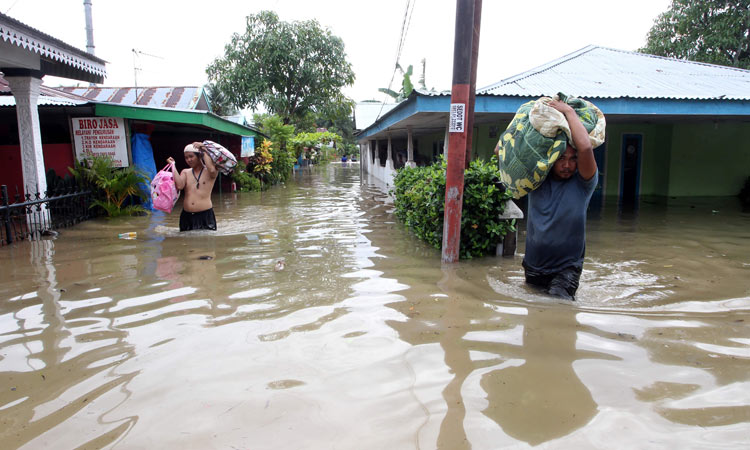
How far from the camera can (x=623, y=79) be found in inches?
397

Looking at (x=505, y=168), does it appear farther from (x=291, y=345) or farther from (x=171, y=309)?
(x=171, y=309)

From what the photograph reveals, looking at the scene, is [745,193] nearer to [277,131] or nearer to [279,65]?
[277,131]

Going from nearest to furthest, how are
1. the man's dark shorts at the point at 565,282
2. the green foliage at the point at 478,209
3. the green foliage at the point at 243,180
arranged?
the man's dark shorts at the point at 565,282 < the green foliage at the point at 478,209 < the green foliage at the point at 243,180

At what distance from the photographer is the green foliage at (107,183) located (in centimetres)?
1048

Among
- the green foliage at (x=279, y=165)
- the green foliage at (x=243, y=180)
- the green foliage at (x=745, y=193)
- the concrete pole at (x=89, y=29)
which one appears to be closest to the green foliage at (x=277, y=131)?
the green foliage at (x=279, y=165)

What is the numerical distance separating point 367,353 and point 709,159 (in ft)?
48.7

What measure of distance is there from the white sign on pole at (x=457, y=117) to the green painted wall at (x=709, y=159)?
11497mm

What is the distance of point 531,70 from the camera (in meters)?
11.1

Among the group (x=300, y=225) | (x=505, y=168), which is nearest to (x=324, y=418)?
(x=505, y=168)

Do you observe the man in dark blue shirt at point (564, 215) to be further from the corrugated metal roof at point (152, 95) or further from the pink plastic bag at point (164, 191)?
the corrugated metal roof at point (152, 95)

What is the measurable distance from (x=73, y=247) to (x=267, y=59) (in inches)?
1066

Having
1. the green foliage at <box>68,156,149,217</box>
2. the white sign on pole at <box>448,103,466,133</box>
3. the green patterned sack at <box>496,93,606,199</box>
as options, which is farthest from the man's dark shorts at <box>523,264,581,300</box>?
the green foliage at <box>68,156,149,217</box>

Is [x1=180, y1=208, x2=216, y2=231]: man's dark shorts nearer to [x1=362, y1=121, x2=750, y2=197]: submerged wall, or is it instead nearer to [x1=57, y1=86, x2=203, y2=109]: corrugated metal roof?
[x1=362, y1=121, x2=750, y2=197]: submerged wall

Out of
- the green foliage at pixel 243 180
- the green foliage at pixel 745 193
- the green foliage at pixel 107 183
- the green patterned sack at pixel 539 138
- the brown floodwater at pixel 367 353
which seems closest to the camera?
the brown floodwater at pixel 367 353
